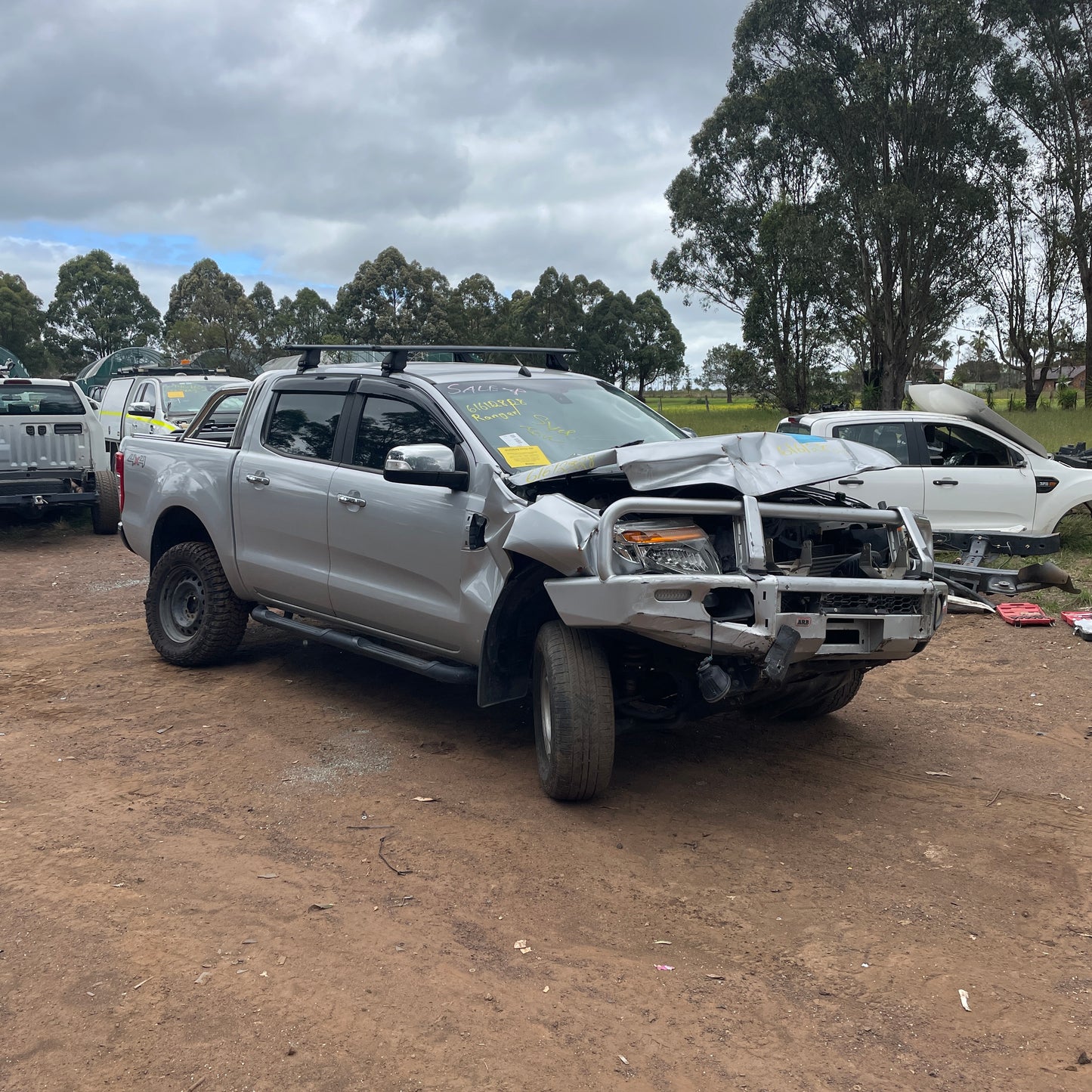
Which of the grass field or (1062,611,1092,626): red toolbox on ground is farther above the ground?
the grass field

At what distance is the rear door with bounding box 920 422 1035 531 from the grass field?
9.61 feet

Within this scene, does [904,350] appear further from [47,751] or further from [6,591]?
[47,751]

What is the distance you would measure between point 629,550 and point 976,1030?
6.48ft

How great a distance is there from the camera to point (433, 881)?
3.80 metres

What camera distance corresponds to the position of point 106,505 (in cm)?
1266

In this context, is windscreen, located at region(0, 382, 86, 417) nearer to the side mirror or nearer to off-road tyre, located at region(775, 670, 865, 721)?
the side mirror

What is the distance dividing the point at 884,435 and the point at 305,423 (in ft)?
19.0

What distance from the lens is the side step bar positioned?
4.92 metres

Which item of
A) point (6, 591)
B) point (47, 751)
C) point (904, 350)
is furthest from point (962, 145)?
point (47, 751)

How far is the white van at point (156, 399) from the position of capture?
14.7 metres

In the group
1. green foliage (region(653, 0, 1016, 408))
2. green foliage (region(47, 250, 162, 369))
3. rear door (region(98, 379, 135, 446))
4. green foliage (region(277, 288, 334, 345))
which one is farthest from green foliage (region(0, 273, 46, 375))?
rear door (region(98, 379, 135, 446))

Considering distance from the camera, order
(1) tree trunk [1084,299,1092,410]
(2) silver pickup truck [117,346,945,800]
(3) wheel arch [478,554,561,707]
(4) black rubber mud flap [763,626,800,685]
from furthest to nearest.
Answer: (1) tree trunk [1084,299,1092,410] → (3) wheel arch [478,554,561,707] → (2) silver pickup truck [117,346,945,800] → (4) black rubber mud flap [763,626,800,685]

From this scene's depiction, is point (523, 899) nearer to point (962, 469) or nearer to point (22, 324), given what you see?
point (962, 469)

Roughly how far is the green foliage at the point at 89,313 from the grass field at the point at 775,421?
35.6 meters
